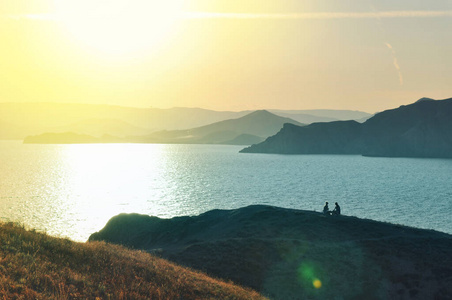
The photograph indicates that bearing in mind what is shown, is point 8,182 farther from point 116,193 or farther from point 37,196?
point 116,193

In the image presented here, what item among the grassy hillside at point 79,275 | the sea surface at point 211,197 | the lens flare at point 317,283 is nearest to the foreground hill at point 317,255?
the lens flare at point 317,283

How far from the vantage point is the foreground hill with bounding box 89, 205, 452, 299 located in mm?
25031

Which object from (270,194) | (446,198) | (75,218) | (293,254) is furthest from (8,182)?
(446,198)

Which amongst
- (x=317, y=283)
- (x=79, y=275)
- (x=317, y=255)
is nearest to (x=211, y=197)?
(x=317, y=255)

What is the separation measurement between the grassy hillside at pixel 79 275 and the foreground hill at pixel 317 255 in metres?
10.1

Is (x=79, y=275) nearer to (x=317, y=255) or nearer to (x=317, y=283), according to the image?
(x=317, y=283)

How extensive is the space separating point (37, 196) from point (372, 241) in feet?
283

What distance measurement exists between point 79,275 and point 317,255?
67.2 feet

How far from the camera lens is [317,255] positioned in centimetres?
2859

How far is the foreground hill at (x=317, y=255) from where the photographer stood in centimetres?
2503

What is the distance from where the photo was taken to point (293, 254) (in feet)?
94.4

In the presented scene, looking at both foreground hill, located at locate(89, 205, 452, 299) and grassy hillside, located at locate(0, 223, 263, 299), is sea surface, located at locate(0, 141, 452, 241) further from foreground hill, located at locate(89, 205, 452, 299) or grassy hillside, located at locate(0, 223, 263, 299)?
grassy hillside, located at locate(0, 223, 263, 299)

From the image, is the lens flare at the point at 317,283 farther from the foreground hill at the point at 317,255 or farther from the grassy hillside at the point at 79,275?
the grassy hillside at the point at 79,275

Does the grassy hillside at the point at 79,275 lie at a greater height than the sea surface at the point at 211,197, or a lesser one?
greater
